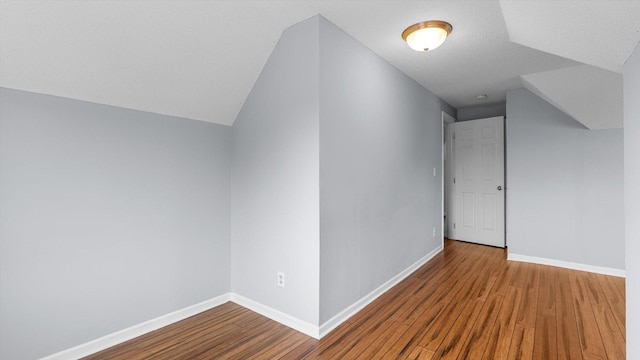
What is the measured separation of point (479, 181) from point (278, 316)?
3.96m

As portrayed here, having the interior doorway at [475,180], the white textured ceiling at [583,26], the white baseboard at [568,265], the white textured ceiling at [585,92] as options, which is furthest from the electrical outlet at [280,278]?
the interior doorway at [475,180]

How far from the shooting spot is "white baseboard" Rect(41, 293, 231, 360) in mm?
1852

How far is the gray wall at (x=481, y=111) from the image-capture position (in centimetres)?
488

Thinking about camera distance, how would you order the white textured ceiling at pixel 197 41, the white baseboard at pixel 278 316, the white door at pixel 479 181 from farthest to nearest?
the white door at pixel 479 181 → the white baseboard at pixel 278 316 → the white textured ceiling at pixel 197 41

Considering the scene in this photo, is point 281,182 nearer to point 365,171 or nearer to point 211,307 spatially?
point 365,171

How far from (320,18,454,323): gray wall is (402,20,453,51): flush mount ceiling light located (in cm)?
47

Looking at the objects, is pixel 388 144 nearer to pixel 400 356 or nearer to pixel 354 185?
pixel 354 185

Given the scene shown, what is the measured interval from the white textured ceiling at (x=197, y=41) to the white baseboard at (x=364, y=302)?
6.44 feet

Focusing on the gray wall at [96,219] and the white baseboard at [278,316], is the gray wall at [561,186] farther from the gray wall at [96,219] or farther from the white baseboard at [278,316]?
the gray wall at [96,219]

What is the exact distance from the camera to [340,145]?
7.51 ft

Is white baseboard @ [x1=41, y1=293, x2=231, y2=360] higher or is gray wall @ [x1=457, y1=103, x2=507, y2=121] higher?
gray wall @ [x1=457, y1=103, x2=507, y2=121]

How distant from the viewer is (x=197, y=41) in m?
2.04

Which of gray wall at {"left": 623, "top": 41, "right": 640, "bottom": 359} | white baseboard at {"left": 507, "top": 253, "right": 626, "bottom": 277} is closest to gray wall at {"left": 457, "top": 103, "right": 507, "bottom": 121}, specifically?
white baseboard at {"left": 507, "top": 253, "right": 626, "bottom": 277}

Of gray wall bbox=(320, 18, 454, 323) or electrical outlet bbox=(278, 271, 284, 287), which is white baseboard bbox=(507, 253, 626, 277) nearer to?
gray wall bbox=(320, 18, 454, 323)
